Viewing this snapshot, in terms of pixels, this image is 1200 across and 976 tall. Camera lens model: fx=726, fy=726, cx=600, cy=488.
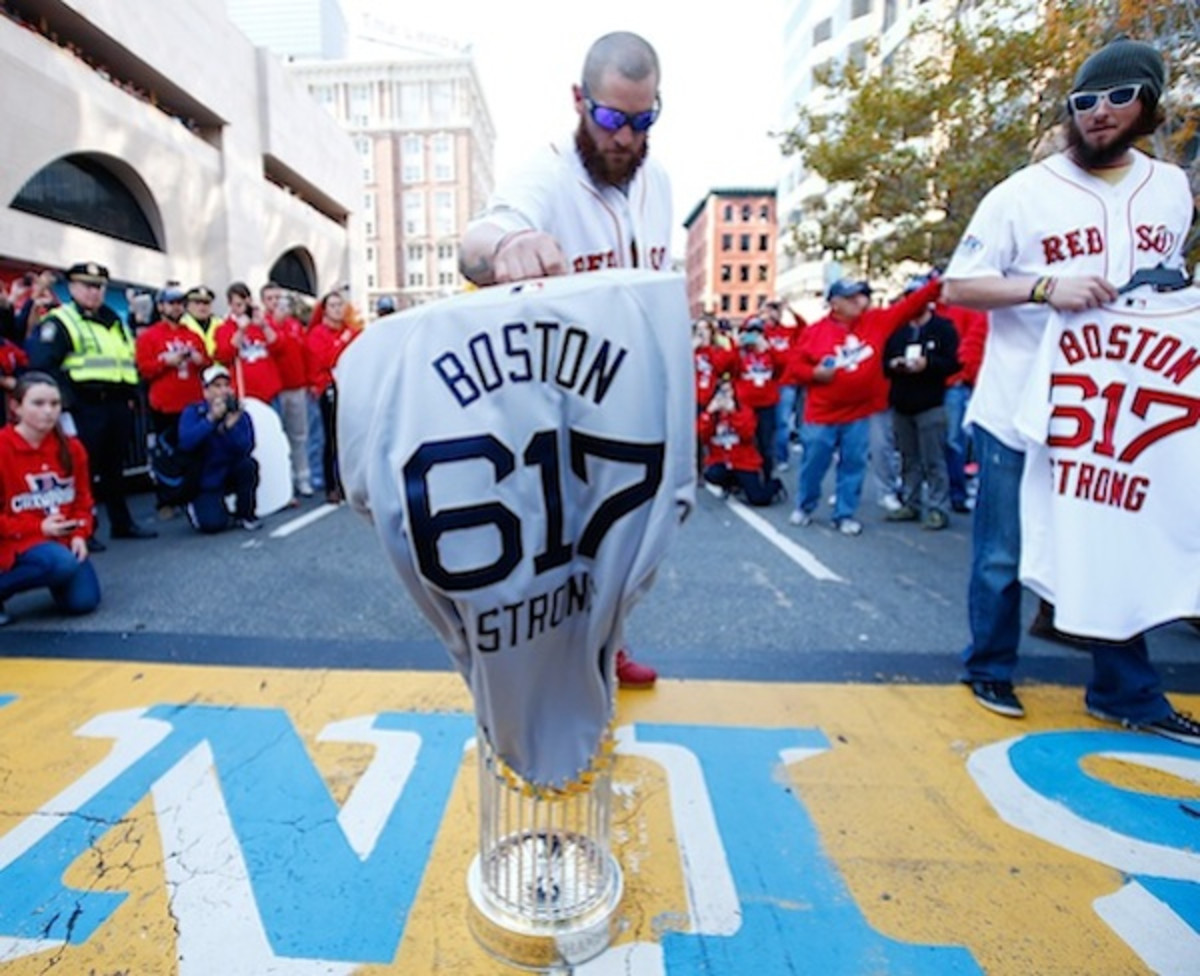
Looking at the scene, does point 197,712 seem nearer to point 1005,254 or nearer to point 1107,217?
point 1005,254

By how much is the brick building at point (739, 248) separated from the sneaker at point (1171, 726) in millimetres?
75855

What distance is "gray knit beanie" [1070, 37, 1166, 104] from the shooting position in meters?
2.21

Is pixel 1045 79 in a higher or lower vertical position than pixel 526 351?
higher

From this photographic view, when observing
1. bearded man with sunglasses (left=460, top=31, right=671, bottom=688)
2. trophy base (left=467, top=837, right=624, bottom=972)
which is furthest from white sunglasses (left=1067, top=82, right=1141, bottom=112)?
trophy base (left=467, top=837, right=624, bottom=972)

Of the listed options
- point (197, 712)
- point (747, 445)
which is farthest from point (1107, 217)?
point (747, 445)

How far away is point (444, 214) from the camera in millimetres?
71562

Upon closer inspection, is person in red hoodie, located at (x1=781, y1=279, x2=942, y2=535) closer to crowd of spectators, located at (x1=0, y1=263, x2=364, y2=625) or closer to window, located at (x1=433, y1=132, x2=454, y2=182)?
crowd of spectators, located at (x1=0, y1=263, x2=364, y2=625)

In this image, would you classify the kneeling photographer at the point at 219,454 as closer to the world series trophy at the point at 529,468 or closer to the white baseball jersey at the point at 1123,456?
the world series trophy at the point at 529,468

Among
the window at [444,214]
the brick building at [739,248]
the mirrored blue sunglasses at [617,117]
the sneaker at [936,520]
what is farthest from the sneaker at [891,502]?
the brick building at [739,248]

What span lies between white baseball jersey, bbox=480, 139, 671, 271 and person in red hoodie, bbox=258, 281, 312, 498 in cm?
557

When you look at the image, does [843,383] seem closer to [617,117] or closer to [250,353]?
[617,117]

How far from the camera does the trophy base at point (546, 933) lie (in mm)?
1530

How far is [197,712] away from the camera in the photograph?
263 cm

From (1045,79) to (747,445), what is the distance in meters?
4.85
